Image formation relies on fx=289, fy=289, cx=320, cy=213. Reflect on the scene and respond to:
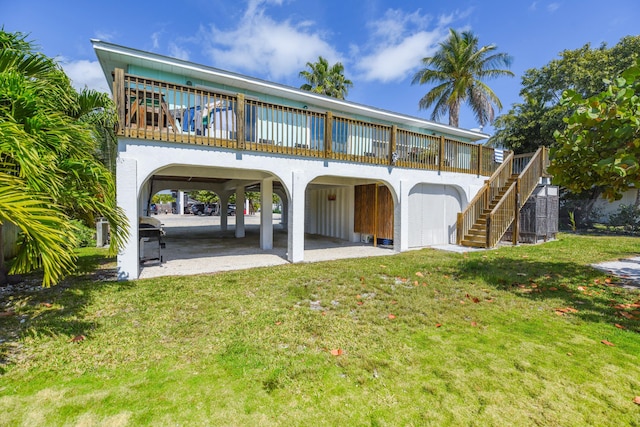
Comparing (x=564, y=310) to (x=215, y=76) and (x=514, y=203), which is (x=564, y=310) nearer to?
(x=514, y=203)

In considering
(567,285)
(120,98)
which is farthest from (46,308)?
(567,285)

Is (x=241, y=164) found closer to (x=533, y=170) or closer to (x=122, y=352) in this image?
(x=122, y=352)

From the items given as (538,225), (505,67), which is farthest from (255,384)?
(505,67)

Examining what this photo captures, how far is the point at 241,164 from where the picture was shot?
700 cm

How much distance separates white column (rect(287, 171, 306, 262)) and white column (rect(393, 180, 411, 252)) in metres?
3.48

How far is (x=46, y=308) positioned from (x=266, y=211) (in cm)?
621

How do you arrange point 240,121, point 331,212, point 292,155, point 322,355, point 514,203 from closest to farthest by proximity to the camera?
point 322,355, point 240,121, point 292,155, point 514,203, point 331,212

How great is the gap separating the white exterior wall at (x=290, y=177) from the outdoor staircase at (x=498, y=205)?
1.63 feet

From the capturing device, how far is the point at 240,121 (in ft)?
22.5

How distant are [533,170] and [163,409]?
13722 millimetres

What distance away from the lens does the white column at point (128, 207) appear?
5762mm

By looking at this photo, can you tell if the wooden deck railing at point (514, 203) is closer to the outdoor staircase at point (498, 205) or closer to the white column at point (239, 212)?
the outdoor staircase at point (498, 205)

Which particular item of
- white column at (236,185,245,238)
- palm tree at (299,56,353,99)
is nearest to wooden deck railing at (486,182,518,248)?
white column at (236,185,245,238)

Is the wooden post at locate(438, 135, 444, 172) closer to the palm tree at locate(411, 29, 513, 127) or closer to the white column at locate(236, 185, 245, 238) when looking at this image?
the white column at locate(236, 185, 245, 238)
